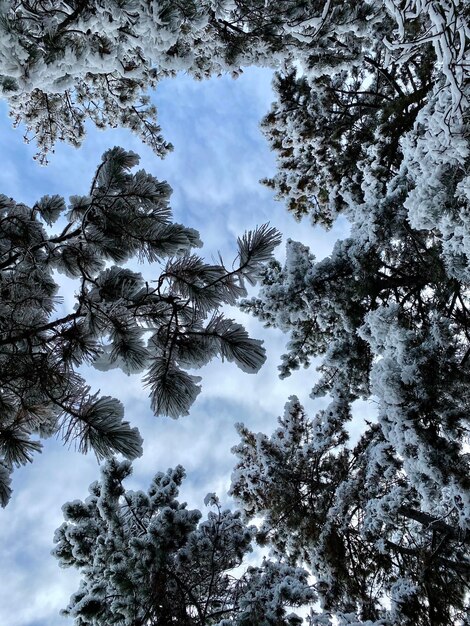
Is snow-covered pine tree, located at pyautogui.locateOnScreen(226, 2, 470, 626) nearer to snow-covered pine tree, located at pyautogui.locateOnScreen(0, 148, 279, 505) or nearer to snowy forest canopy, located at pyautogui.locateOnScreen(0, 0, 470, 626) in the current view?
snowy forest canopy, located at pyautogui.locateOnScreen(0, 0, 470, 626)

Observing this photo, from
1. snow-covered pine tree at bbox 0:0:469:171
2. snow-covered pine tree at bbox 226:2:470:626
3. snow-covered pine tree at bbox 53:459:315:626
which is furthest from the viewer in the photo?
snow-covered pine tree at bbox 53:459:315:626

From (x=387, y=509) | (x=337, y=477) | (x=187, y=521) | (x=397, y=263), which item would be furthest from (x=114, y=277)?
(x=337, y=477)

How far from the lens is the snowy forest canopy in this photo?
9.81ft

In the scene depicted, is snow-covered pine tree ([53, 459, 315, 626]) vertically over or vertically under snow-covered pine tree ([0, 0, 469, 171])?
under

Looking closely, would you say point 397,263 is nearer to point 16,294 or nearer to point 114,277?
point 114,277

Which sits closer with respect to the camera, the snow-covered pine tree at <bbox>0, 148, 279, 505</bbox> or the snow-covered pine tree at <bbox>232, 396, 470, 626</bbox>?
the snow-covered pine tree at <bbox>0, 148, 279, 505</bbox>

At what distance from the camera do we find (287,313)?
604 centimetres

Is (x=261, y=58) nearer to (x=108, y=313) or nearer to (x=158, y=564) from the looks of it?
(x=108, y=313)

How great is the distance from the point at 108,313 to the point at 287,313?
3.36 metres

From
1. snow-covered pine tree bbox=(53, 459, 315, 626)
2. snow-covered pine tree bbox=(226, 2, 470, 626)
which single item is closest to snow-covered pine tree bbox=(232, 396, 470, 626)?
snow-covered pine tree bbox=(226, 2, 470, 626)

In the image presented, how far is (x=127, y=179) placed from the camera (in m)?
3.95

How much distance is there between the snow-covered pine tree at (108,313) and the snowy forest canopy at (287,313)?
2 cm

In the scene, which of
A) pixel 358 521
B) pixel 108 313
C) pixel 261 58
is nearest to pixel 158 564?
pixel 358 521

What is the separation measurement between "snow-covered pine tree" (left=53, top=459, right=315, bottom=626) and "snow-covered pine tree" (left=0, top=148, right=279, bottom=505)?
2.27m
